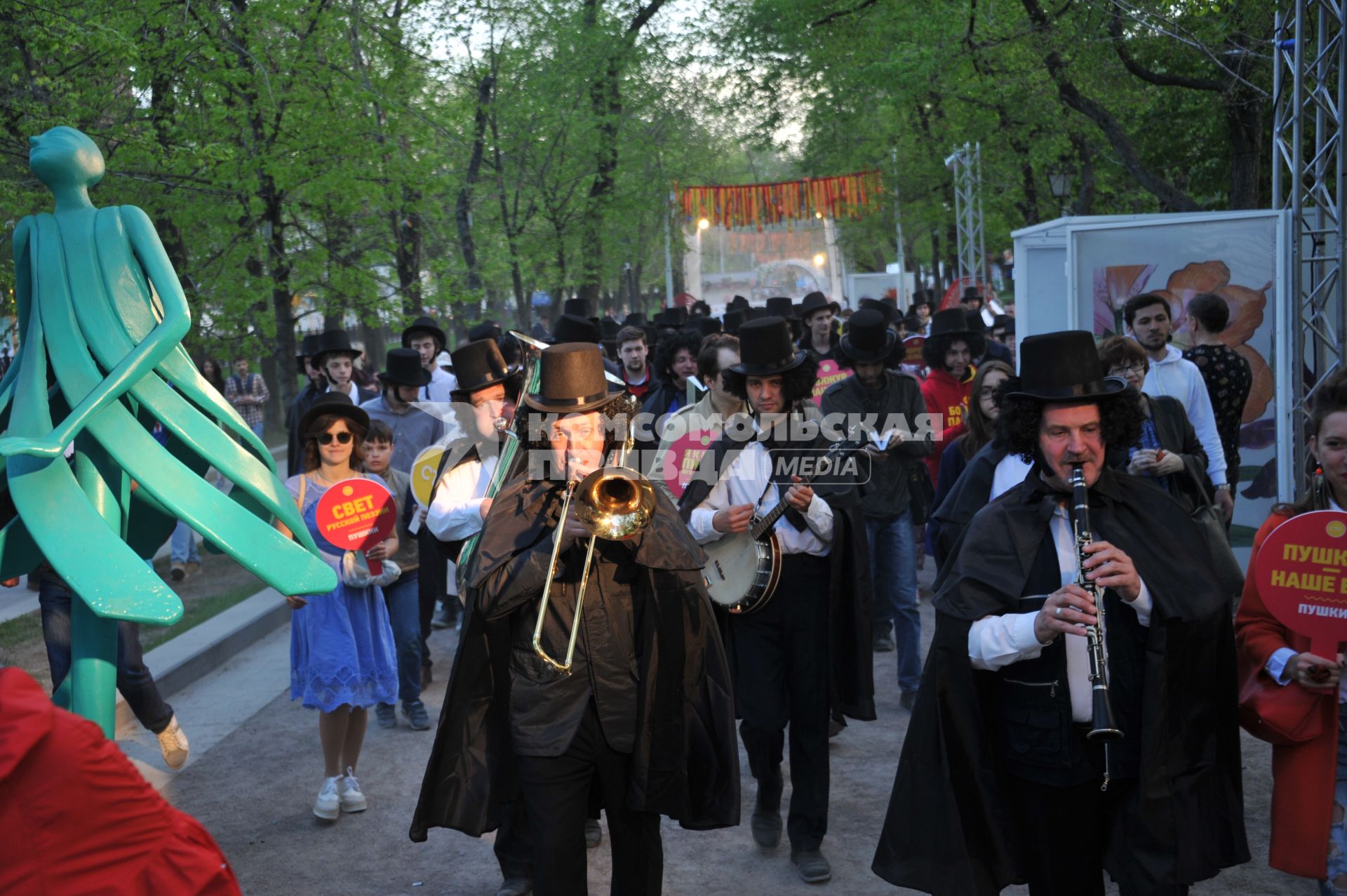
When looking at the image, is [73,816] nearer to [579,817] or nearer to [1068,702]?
[579,817]

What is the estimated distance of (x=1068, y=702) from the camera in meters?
3.64

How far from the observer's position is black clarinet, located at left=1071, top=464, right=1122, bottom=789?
3316mm

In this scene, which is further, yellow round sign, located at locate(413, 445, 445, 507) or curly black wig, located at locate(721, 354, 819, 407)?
yellow round sign, located at locate(413, 445, 445, 507)

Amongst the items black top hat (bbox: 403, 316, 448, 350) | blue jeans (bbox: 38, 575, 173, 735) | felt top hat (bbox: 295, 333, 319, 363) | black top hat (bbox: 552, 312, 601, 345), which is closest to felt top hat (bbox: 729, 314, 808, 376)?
blue jeans (bbox: 38, 575, 173, 735)

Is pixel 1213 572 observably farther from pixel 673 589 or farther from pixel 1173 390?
pixel 1173 390

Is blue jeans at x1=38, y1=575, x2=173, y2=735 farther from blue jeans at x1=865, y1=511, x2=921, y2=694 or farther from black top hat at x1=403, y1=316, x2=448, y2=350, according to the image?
black top hat at x1=403, y1=316, x2=448, y2=350

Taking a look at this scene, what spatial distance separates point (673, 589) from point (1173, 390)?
4.28m

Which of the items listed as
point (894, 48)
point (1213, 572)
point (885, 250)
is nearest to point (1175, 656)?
point (1213, 572)

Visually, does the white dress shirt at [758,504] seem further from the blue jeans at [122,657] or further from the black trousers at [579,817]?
the blue jeans at [122,657]

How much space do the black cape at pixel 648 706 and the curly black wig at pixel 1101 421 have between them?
3.50 ft

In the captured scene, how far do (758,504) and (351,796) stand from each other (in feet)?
8.32

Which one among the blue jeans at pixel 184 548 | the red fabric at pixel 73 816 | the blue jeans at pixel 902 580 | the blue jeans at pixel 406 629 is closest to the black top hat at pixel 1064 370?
the red fabric at pixel 73 816

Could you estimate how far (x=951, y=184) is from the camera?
29250mm

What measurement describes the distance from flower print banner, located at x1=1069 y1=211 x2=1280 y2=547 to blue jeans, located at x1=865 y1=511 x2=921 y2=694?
291 cm
